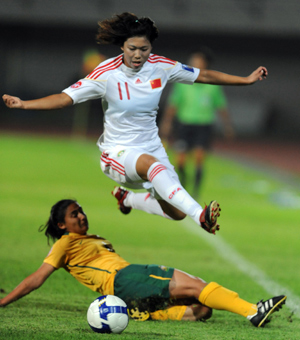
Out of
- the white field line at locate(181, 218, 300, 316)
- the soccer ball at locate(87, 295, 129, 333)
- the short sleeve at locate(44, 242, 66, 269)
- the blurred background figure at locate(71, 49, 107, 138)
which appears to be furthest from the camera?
the blurred background figure at locate(71, 49, 107, 138)

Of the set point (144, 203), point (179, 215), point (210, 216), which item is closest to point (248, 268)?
point (144, 203)

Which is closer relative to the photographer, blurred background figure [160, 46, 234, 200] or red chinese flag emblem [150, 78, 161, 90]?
red chinese flag emblem [150, 78, 161, 90]

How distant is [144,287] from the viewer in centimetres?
542

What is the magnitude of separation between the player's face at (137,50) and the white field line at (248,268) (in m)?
2.61

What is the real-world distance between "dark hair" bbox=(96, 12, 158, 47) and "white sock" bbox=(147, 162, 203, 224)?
1.14 metres

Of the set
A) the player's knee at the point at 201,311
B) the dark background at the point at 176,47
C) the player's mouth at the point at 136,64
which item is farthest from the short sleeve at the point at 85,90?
the dark background at the point at 176,47

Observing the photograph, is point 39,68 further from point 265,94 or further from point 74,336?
point 74,336

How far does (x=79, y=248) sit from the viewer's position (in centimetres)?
570

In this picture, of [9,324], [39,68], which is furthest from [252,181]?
[39,68]

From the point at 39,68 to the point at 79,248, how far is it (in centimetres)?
3043

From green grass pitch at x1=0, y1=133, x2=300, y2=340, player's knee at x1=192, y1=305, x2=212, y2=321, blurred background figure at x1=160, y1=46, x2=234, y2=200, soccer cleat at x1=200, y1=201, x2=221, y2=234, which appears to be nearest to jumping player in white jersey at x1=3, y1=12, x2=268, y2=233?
soccer cleat at x1=200, y1=201, x2=221, y2=234

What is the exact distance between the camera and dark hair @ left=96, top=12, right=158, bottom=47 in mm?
5680

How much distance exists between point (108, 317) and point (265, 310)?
125 cm

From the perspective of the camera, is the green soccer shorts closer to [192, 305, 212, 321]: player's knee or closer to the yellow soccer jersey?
the yellow soccer jersey
